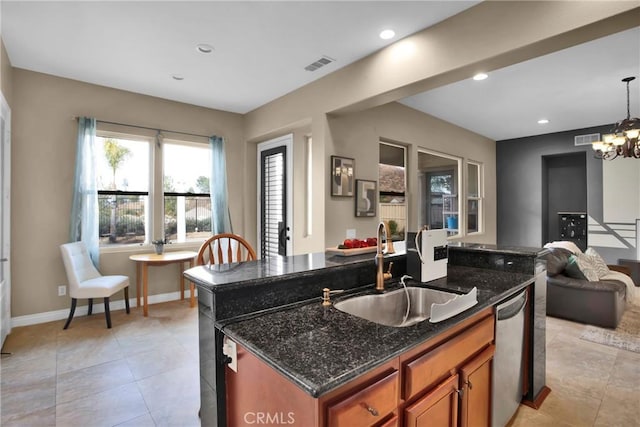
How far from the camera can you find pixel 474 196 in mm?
6812

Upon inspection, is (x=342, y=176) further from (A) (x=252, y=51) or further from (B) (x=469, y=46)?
(B) (x=469, y=46)

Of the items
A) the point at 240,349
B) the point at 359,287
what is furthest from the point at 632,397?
the point at 240,349

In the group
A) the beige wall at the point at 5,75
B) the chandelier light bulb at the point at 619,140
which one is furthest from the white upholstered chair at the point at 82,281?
the chandelier light bulb at the point at 619,140

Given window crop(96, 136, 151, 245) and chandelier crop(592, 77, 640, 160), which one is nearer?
chandelier crop(592, 77, 640, 160)

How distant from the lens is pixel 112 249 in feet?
13.8

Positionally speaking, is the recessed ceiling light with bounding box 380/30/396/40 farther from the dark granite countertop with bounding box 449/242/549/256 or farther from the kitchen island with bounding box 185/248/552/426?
the kitchen island with bounding box 185/248/552/426

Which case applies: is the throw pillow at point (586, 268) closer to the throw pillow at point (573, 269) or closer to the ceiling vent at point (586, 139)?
the throw pillow at point (573, 269)

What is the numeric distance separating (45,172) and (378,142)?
4024 millimetres

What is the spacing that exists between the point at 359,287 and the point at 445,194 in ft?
16.1

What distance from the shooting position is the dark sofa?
3.60 meters

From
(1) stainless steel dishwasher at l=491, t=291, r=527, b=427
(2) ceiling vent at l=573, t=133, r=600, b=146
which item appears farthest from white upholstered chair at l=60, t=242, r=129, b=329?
(2) ceiling vent at l=573, t=133, r=600, b=146

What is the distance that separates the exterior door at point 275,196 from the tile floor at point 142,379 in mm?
1760

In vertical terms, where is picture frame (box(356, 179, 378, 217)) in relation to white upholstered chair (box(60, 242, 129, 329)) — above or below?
above

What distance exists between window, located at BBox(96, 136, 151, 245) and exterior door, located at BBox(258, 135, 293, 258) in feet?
5.43
